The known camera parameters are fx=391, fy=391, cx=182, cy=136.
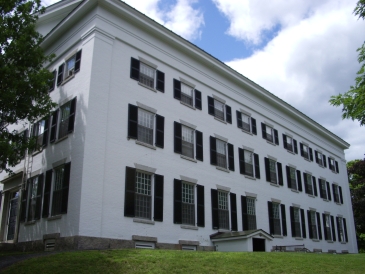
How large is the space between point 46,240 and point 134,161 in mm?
5585

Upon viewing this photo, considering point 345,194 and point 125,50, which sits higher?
point 125,50

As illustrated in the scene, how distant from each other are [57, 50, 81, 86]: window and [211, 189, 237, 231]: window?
10486mm

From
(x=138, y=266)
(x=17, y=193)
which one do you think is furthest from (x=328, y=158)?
(x=138, y=266)

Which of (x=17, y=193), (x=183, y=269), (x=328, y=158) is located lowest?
(x=183, y=269)

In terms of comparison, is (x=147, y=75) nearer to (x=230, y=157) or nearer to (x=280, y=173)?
(x=230, y=157)

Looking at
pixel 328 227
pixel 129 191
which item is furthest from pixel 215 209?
pixel 328 227

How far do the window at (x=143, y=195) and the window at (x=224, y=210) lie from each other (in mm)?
4452

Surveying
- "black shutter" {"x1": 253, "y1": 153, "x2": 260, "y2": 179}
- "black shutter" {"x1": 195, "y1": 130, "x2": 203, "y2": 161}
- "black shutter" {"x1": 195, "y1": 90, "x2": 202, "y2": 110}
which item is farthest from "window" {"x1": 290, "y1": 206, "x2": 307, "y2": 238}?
"black shutter" {"x1": 195, "y1": 90, "x2": 202, "y2": 110}

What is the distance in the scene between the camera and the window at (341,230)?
38.1m

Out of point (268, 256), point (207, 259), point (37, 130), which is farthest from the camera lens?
point (37, 130)

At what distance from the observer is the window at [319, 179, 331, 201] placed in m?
37.4

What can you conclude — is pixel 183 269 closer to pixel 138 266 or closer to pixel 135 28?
pixel 138 266

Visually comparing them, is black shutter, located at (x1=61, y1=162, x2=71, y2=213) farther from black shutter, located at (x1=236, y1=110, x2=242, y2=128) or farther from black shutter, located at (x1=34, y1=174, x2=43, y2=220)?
black shutter, located at (x1=236, y1=110, x2=242, y2=128)

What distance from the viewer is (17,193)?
2375 cm
